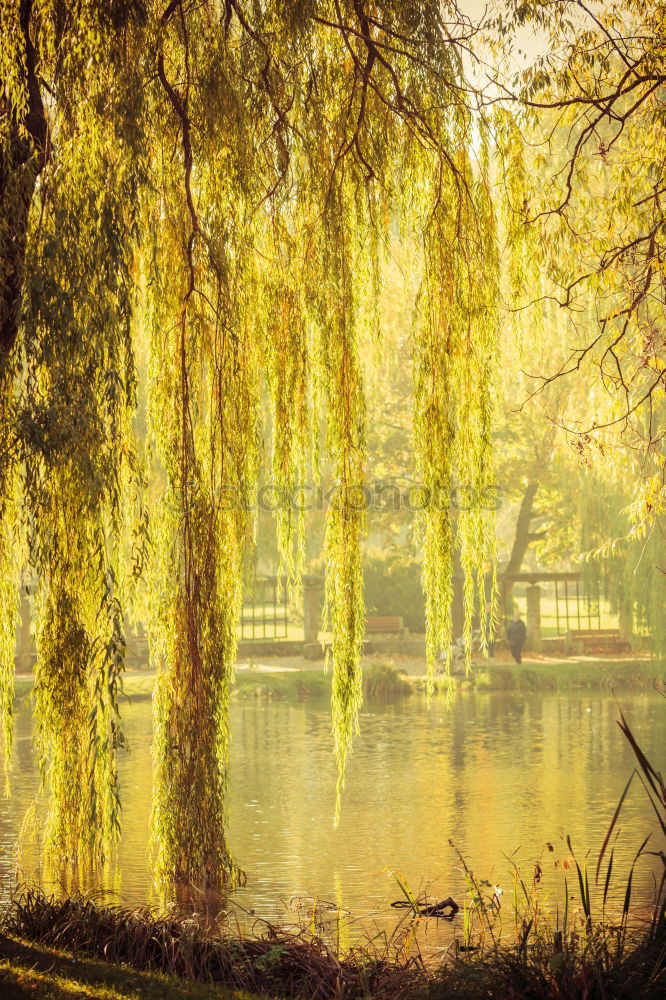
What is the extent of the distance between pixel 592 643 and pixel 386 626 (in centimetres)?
459

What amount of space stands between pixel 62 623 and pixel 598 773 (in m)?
9.95

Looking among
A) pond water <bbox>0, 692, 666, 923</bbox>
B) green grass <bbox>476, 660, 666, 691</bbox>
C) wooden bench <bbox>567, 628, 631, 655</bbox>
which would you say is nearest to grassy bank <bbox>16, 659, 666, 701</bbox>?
green grass <bbox>476, 660, 666, 691</bbox>

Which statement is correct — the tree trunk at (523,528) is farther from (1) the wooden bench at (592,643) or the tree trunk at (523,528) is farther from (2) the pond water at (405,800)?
(2) the pond water at (405,800)

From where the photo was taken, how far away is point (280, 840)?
1116cm

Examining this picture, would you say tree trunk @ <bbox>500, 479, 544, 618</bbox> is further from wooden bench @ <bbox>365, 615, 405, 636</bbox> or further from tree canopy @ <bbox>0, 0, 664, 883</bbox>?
tree canopy @ <bbox>0, 0, 664, 883</bbox>

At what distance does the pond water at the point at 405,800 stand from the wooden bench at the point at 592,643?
544cm

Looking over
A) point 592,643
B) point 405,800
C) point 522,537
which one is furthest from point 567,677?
point 405,800

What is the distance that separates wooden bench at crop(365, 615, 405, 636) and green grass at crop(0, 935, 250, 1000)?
2090 cm

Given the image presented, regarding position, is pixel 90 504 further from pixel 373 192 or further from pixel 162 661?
pixel 373 192

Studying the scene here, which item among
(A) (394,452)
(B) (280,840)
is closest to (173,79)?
(B) (280,840)

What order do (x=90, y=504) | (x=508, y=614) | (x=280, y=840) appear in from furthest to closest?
(x=508, y=614)
(x=280, y=840)
(x=90, y=504)

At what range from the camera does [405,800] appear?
12.9m

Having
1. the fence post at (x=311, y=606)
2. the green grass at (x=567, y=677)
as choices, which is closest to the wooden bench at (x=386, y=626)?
the fence post at (x=311, y=606)

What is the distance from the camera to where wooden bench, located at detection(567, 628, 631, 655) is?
2583 centimetres
